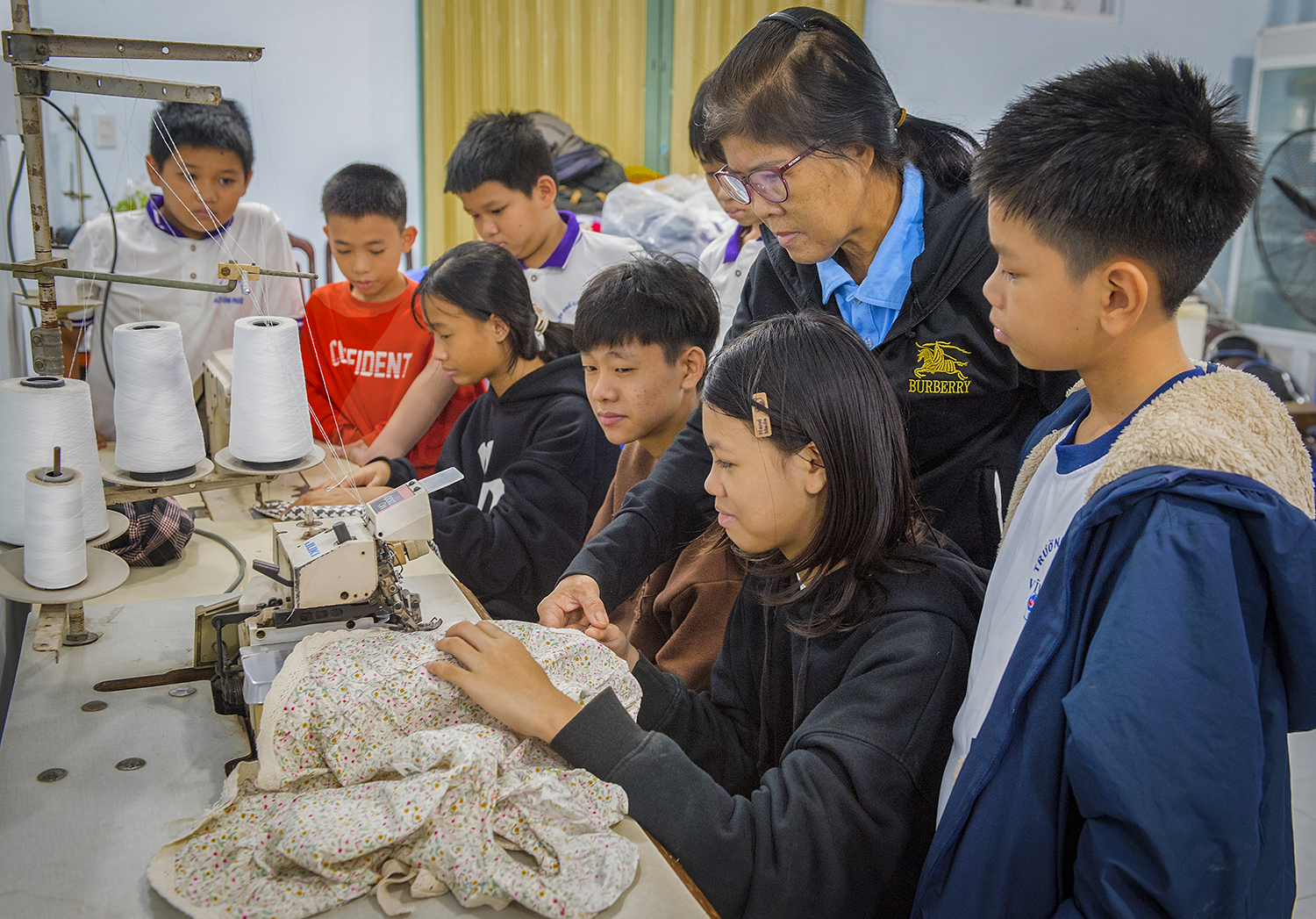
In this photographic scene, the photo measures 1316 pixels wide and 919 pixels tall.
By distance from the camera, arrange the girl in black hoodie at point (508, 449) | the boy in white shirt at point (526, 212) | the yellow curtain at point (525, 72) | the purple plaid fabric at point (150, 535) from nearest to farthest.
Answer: the purple plaid fabric at point (150, 535)
the girl in black hoodie at point (508, 449)
the boy in white shirt at point (526, 212)
the yellow curtain at point (525, 72)

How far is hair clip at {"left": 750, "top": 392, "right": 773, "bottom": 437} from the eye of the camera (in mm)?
1155

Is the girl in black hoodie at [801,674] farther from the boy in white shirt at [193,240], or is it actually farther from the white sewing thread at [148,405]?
the boy in white shirt at [193,240]

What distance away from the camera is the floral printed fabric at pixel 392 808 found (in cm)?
87

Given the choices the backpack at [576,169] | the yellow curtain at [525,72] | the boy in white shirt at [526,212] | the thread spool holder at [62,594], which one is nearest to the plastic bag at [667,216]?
the backpack at [576,169]

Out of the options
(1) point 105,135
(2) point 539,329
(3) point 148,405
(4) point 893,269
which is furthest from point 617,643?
(1) point 105,135

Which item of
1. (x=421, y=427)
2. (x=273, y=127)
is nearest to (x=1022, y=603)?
(x=421, y=427)

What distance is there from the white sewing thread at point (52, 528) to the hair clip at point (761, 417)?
0.82 metres

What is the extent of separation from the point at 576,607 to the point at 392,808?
19.7 inches

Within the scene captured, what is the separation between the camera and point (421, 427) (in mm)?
2502

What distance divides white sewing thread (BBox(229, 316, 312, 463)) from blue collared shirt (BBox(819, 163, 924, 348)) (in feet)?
2.78

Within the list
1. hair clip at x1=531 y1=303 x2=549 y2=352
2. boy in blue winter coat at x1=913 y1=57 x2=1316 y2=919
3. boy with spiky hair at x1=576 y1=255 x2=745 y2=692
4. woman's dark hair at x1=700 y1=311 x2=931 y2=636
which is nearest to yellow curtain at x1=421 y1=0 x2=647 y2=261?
hair clip at x1=531 y1=303 x2=549 y2=352

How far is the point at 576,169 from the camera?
4.39 meters

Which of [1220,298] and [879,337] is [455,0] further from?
[1220,298]

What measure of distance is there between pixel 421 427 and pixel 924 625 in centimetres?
169
